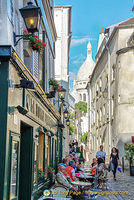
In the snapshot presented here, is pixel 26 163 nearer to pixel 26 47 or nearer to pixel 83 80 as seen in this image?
pixel 26 47

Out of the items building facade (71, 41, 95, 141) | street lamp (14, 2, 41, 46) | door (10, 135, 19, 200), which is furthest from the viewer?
building facade (71, 41, 95, 141)

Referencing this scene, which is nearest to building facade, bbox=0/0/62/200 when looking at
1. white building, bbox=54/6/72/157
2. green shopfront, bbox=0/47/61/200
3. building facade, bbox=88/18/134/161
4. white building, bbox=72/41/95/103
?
green shopfront, bbox=0/47/61/200

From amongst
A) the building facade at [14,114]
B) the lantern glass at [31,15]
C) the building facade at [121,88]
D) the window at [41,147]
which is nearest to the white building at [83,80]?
the building facade at [121,88]

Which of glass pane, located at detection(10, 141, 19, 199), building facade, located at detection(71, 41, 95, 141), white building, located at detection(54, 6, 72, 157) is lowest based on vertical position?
glass pane, located at detection(10, 141, 19, 199)

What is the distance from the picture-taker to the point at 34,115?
8781mm

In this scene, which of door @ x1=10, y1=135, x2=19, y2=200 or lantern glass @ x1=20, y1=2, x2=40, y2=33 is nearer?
door @ x1=10, y1=135, x2=19, y2=200

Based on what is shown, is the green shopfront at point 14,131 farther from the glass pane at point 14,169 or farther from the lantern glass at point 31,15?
the lantern glass at point 31,15

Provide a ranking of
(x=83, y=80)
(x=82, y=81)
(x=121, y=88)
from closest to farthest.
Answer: (x=121, y=88) < (x=83, y=80) < (x=82, y=81)

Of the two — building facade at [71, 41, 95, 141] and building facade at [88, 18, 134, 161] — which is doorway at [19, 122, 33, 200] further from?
building facade at [71, 41, 95, 141]

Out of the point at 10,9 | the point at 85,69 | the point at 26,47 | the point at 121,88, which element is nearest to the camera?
the point at 10,9

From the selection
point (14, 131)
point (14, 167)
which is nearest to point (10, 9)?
point (14, 131)

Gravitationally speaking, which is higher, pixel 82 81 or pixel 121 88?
pixel 82 81

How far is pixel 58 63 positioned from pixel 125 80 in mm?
7988

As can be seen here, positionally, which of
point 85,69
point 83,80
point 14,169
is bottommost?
point 14,169
